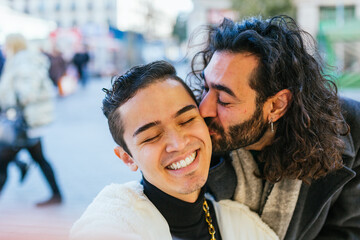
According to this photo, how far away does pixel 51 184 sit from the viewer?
142 inches

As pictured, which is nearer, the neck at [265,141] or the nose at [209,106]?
the nose at [209,106]

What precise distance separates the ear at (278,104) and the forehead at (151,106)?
21.2 inches

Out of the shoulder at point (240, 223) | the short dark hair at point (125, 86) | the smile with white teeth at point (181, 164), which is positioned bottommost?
the shoulder at point (240, 223)

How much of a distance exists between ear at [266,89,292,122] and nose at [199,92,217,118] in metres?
0.30

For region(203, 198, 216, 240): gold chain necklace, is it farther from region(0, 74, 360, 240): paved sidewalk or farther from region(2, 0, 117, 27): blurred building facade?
region(2, 0, 117, 27): blurred building facade

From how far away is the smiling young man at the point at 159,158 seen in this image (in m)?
1.31

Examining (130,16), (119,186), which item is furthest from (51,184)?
(130,16)

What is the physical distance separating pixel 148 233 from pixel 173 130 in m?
0.41

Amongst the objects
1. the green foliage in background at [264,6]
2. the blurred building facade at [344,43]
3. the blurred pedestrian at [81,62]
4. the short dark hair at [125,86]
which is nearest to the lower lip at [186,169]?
the short dark hair at [125,86]

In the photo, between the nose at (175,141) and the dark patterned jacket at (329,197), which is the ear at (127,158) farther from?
the dark patterned jacket at (329,197)

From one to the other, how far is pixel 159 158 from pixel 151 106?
0.70ft

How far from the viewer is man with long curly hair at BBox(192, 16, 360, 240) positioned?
160cm

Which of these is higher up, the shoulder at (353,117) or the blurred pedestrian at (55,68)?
the shoulder at (353,117)

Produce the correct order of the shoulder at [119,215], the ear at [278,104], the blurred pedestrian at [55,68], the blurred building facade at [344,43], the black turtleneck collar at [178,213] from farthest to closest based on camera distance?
the blurred pedestrian at [55,68] < the blurred building facade at [344,43] < the ear at [278,104] < the black turtleneck collar at [178,213] < the shoulder at [119,215]
